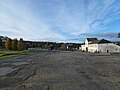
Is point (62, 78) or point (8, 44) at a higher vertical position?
point (8, 44)

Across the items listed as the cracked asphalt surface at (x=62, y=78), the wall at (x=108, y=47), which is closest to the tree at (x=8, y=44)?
the wall at (x=108, y=47)

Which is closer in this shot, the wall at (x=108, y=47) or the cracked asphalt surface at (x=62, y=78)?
the cracked asphalt surface at (x=62, y=78)

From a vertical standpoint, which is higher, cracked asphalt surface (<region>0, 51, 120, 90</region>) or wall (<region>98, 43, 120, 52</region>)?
wall (<region>98, 43, 120, 52</region>)

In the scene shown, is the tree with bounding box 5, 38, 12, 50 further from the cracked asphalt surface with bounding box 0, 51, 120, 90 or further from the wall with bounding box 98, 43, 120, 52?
the cracked asphalt surface with bounding box 0, 51, 120, 90

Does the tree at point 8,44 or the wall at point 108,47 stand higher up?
the tree at point 8,44

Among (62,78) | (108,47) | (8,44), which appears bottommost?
(62,78)

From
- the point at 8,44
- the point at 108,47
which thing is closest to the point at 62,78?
the point at 108,47

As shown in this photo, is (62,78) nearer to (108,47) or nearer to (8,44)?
(108,47)

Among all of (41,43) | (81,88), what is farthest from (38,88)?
(41,43)

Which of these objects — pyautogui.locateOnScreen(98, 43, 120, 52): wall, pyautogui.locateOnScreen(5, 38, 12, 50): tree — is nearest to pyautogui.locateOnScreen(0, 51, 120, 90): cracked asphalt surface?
pyautogui.locateOnScreen(98, 43, 120, 52): wall

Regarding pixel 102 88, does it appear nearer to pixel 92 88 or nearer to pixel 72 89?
pixel 92 88

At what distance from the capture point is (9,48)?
3516 inches

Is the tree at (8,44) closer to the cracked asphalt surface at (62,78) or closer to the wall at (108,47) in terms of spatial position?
the wall at (108,47)

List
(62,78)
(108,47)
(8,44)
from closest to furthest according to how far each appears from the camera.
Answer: (62,78)
(108,47)
(8,44)
